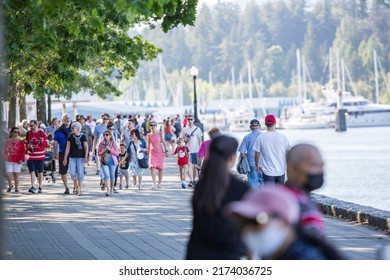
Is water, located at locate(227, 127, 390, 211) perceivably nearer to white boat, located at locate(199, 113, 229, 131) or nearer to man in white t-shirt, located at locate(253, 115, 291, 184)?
man in white t-shirt, located at locate(253, 115, 291, 184)

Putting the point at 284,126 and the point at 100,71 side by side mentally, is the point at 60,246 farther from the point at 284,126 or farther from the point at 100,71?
the point at 284,126

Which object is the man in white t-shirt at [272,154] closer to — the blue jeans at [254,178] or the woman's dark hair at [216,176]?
the blue jeans at [254,178]

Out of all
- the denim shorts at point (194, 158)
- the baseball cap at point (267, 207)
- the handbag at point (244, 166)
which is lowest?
the denim shorts at point (194, 158)

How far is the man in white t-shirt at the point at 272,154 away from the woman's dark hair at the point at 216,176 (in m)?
9.97

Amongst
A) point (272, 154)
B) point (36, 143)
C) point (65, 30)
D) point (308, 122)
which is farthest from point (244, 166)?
point (308, 122)

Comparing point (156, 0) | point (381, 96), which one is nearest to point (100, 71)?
point (156, 0)

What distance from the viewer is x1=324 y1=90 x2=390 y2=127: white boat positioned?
161 meters

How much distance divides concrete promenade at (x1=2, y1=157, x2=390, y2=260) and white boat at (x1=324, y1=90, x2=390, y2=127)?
13575 cm

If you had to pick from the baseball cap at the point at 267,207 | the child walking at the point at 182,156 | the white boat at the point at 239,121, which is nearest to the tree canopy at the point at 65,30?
the child walking at the point at 182,156

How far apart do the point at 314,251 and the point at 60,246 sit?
1014 centimetres

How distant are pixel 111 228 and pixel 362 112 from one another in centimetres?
14560

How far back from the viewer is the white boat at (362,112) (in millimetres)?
160625
